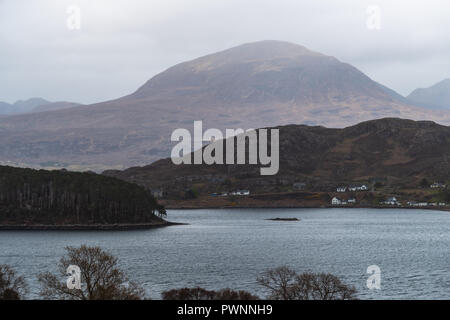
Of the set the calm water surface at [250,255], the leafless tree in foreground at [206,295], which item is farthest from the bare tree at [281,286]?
the calm water surface at [250,255]

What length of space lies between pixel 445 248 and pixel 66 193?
115 m

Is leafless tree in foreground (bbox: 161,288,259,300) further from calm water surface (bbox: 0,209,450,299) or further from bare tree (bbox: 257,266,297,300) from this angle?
calm water surface (bbox: 0,209,450,299)

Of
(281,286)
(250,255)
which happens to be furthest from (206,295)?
(250,255)

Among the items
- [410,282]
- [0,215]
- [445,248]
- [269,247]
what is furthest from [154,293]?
[0,215]

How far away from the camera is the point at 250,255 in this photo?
132750 mm

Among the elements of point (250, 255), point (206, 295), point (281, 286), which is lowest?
point (250, 255)

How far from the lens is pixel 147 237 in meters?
172

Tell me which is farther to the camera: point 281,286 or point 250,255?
point 250,255

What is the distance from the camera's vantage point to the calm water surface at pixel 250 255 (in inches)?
3720

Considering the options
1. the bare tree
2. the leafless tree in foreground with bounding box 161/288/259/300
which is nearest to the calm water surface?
the bare tree

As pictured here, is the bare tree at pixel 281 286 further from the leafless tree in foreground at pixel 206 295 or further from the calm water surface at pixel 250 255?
the calm water surface at pixel 250 255

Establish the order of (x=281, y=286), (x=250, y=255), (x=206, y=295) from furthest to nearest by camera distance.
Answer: (x=250, y=255) < (x=281, y=286) < (x=206, y=295)

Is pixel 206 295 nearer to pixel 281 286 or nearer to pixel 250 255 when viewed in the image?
pixel 281 286
